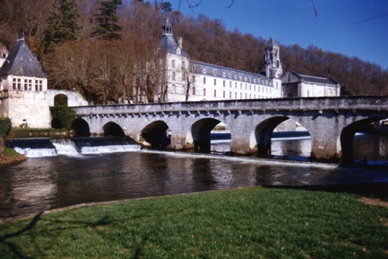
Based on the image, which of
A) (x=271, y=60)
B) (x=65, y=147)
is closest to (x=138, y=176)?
(x=65, y=147)

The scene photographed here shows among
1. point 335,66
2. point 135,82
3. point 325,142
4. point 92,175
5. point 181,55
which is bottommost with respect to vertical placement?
point 92,175

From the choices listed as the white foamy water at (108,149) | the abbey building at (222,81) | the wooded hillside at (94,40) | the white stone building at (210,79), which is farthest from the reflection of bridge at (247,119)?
the white stone building at (210,79)

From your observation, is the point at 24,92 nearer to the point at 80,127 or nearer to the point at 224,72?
the point at 80,127

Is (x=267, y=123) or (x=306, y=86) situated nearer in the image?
(x=267, y=123)

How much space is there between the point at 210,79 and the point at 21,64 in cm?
3974

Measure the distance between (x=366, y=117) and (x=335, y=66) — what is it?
107286mm

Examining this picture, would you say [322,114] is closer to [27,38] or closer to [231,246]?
[231,246]

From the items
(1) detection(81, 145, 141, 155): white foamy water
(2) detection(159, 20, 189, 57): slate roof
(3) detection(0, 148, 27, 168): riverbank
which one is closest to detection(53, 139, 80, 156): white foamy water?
(1) detection(81, 145, 141, 155): white foamy water

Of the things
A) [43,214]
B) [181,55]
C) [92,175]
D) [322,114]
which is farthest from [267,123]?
[181,55]

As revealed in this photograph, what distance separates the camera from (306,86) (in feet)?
292

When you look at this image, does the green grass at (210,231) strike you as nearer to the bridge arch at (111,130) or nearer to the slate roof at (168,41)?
the bridge arch at (111,130)

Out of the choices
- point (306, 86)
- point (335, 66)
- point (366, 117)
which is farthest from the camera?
point (335, 66)

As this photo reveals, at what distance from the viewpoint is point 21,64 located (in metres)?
40.8

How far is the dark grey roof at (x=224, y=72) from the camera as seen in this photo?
224 ft
